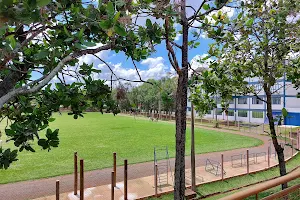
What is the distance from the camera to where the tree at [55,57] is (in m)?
1.42

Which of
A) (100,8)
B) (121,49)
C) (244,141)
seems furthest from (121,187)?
(244,141)

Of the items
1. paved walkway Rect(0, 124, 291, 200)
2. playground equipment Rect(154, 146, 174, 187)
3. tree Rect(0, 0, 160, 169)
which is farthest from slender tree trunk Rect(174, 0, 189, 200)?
paved walkway Rect(0, 124, 291, 200)

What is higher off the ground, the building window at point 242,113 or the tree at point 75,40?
the tree at point 75,40

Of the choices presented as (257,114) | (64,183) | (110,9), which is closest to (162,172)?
(64,183)

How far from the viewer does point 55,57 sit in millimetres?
1750

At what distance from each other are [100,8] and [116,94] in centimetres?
87

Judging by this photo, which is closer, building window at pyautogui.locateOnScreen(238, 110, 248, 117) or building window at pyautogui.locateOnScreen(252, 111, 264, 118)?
building window at pyautogui.locateOnScreen(252, 111, 264, 118)

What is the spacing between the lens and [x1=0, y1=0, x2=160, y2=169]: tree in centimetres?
142

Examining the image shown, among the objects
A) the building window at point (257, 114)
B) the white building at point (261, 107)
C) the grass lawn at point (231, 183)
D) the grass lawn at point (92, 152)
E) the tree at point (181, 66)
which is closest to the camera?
the tree at point (181, 66)

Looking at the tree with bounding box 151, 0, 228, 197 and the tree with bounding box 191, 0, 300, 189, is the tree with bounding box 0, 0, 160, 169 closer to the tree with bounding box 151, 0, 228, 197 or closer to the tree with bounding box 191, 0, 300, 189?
the tree with bounding box 151, 0, 228, 197

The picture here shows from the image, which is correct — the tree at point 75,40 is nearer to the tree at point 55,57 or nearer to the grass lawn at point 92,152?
the tree at point 55,57

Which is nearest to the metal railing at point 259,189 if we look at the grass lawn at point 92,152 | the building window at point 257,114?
the grass lawn at point 92,152

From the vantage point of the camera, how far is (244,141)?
55.8 feet

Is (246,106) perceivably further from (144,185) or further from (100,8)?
(100,8)
